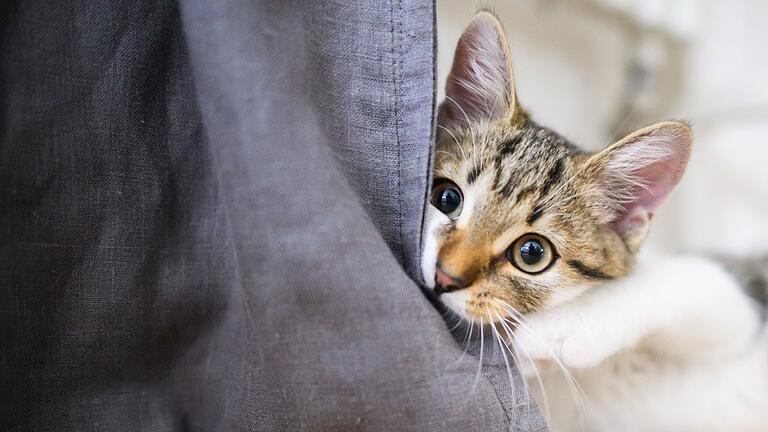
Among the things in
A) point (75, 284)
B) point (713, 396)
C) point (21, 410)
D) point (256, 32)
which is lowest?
point (713, 396)

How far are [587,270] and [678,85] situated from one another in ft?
5.18

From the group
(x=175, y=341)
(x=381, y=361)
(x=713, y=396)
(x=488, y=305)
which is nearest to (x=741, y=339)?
(x=713, y=396)

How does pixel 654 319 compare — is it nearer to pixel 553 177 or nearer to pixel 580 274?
pixel 580 274

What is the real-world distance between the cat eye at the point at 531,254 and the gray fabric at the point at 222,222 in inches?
8.4

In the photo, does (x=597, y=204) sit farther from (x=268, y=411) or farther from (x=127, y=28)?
(x=127, y=28)

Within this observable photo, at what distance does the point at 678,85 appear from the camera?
6.73 feet

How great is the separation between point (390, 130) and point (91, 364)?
0.42 meters

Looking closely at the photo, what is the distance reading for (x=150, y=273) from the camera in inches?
24.4

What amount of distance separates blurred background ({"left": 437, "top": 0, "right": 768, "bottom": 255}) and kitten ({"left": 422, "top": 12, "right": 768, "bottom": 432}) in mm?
714

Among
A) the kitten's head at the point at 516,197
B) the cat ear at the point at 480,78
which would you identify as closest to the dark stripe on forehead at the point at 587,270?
the kitten's head at the point at 516,197

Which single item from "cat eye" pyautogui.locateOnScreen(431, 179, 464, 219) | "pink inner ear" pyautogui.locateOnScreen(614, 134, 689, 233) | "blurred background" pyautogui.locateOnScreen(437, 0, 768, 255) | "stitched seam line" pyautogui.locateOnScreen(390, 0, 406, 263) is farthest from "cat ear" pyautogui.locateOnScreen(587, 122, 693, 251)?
"blurred background" pyautogui.locateOnScreen(437, 0, 768, 255)

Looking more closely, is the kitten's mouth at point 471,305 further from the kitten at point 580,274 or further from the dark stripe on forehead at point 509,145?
the dark stripe on forehead at point 509,145

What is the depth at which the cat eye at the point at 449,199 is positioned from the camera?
2.63 ft

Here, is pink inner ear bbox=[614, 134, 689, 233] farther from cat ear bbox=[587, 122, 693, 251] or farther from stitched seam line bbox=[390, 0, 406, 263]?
stitched seam line bbox=[390, 0, 406, 263]
